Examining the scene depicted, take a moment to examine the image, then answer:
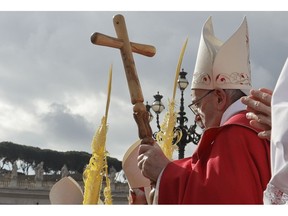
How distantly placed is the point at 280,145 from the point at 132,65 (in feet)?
5.38

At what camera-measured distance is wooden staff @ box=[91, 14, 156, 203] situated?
348cm

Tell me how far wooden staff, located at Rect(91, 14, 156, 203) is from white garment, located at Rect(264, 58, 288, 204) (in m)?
1.34

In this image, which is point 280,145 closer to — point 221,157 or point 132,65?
point 221,157

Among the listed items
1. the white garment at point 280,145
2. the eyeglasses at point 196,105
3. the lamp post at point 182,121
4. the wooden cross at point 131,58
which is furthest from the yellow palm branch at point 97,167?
the lamp post at point 182,121

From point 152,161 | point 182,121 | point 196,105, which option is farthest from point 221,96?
point 182,121

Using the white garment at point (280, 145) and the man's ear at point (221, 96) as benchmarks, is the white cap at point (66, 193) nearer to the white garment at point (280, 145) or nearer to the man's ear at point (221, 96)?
the man's ear at point (221, 96)

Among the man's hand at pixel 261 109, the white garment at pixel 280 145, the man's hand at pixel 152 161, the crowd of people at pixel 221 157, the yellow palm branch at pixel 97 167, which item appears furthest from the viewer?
the yellow palm branch at pixel 97 167

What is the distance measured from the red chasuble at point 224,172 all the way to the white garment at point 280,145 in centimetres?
98

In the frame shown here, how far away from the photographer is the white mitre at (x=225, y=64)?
4.10 meters

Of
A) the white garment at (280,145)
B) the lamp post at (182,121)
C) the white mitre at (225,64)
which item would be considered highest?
the lamp post at (182,121)

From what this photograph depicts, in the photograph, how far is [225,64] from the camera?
423cm

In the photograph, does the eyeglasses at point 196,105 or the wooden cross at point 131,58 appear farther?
the eyeglasses at point 196,105
